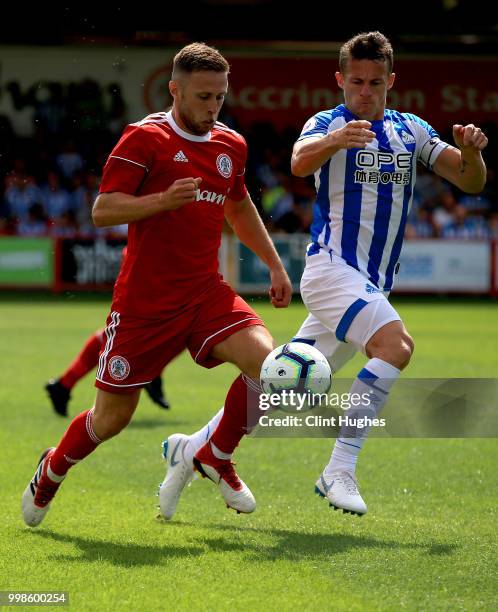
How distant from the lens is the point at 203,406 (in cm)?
926

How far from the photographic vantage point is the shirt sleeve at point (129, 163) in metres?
4.87

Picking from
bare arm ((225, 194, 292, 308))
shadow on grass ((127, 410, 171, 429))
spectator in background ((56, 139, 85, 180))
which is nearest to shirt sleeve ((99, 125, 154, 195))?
bare arm ((225, 194, 292, 308))

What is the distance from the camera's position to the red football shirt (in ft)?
16.4

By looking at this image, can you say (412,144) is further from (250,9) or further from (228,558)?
(250,9)

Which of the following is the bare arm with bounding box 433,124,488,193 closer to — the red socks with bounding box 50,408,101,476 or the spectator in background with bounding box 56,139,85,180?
the red socks with bounding box 50,408,101,476

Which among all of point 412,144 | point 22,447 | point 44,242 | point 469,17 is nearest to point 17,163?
point 44,242

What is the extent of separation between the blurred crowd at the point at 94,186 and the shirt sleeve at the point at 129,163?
50.0 ft

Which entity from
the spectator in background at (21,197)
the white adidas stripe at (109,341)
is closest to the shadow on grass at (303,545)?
the white adidas stripe at (109,341)

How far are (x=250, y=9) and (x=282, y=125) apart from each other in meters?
2.88

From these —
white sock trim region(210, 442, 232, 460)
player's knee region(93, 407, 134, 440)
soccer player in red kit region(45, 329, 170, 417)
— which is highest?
player's knee region(93, 407, 134, 440)

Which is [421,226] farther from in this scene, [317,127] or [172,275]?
[172,275]

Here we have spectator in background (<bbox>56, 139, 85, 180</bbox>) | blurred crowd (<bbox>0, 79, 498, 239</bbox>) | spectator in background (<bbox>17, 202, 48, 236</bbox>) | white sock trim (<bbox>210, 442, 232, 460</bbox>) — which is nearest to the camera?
white sock trim (<bbox>210, 442, 232, 460</bbox>)

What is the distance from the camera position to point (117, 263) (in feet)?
67.4

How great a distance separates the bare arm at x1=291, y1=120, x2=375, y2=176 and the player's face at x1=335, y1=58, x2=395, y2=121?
300 millimetres
